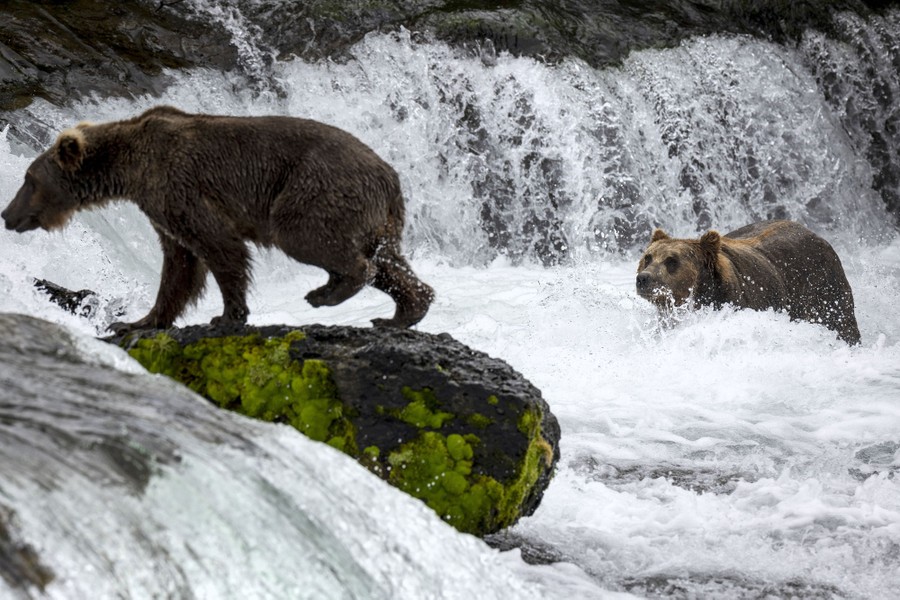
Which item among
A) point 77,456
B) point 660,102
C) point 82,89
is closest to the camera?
point 77,456

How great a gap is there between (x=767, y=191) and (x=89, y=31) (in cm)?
905

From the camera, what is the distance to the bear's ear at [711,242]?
8523 millimetres

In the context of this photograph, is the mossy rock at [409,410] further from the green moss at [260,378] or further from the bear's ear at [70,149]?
the bear's ear at [70,149]

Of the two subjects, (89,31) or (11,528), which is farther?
(89,31)

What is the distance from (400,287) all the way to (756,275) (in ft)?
15.1

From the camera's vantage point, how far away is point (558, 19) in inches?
566

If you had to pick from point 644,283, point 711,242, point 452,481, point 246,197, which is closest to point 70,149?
point 246,197

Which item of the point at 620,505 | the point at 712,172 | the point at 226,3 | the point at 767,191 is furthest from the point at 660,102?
the point at 620,505

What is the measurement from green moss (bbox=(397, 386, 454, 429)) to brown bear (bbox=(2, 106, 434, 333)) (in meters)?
0.88

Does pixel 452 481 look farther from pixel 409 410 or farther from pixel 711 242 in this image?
pixel 711 242

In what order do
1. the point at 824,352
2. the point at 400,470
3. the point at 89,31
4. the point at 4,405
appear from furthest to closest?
1. the point at 89,31
2. the point at 824,352
3. the point at 400,470
4. the point at 4,405

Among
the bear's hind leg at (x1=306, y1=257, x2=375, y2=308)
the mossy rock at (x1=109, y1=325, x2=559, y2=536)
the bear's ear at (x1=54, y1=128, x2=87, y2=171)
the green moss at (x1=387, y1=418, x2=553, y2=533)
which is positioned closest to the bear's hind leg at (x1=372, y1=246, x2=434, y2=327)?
the bear's hind leg at (x1=306, y1=257, x2=375, y2=308)

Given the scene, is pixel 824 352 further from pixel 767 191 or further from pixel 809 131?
pixel 809 131

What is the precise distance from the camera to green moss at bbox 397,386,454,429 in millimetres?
4227
